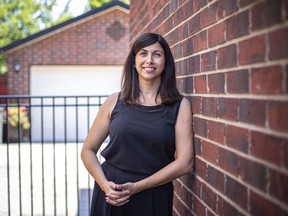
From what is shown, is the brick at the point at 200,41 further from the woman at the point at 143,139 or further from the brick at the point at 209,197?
the brick at the point at 209,197

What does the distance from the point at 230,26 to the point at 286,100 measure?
598 millimetres

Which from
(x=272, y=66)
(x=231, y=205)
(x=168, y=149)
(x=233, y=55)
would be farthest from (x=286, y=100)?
(x=168, y=149)

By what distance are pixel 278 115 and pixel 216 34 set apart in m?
0.74


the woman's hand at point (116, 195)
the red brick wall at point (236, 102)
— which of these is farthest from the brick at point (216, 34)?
the woman's hand at point (116, 195)

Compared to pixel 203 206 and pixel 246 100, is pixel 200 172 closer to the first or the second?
pixel 203 206

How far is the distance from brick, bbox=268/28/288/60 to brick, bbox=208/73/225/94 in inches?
20.4

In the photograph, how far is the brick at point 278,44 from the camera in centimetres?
122

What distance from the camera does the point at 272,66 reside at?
1295mm

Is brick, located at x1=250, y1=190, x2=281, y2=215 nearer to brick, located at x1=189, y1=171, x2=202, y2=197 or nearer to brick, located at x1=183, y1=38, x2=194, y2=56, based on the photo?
brick, located at x1=189, y1=171, x2=202, y2=197

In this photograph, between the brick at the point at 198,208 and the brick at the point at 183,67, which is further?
the brick at the point at 183,67

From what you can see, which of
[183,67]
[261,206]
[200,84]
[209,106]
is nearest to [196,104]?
[200,84]

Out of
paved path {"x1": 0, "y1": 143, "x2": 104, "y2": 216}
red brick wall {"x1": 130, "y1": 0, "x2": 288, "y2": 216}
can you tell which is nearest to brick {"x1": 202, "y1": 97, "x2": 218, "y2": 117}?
red brick wall {"x1": 130, "y1": 0, "x2": 288, "y2": 216}

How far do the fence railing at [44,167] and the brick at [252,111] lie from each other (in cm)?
281

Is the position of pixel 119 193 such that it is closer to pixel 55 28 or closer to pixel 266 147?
pixel 266 147
